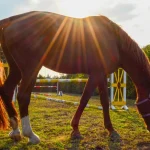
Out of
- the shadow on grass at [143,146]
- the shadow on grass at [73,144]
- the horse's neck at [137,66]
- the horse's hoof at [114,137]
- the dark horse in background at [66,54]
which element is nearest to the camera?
the shadow on grass at [73,144]

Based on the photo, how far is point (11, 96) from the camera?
4367mm

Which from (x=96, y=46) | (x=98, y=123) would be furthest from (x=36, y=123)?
(x=96, y=46)

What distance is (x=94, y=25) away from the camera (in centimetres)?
455

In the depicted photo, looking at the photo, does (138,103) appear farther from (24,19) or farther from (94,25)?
(24,19)

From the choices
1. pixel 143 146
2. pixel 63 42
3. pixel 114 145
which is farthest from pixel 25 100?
pixel 143 146

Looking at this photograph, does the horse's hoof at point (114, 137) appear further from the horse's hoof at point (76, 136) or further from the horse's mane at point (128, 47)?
the horse's mane at point (128, 47)

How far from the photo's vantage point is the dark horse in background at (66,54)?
402cm

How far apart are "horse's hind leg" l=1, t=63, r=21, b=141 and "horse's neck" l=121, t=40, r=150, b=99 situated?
1.87m

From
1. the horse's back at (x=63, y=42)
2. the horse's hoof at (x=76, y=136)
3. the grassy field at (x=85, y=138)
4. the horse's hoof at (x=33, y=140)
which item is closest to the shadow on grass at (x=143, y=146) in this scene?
the grassy field at (x=85, y=138)

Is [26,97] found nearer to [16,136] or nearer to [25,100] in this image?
[25,100]

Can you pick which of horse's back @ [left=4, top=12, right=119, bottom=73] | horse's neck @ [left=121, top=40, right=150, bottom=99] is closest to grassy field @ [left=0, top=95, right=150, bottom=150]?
horse's neck @ [left=121, top=40, right=150, bottom=99]

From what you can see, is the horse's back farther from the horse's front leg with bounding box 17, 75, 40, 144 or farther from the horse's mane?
the horse's front leg with bounding box 17, 75, 40, 144

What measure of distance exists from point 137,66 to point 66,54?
48.6 inches

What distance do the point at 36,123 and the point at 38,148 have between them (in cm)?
201
